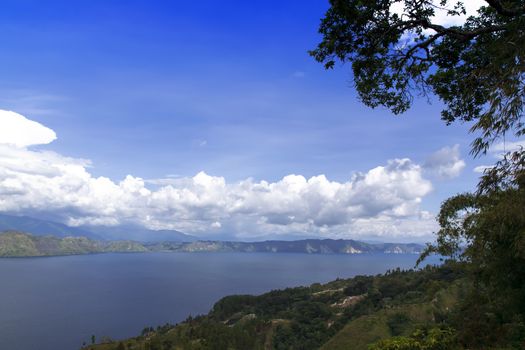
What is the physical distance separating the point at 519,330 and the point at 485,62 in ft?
47.7

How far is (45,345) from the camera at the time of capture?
17962cm

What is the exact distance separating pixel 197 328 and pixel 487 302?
609ft

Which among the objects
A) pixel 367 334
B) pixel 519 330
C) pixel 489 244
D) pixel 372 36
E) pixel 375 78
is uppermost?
pixel 372 36

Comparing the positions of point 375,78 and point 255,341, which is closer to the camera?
point 375,78

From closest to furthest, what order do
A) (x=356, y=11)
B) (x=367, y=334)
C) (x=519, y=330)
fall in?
1. (x=356, y=11)
2. (x=519, y=330)
3. (x=367, y=334)

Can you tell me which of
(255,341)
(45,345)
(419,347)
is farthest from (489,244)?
(45,345)

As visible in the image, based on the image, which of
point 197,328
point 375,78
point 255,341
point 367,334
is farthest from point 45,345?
point 375,78

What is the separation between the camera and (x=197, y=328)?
19425 cm

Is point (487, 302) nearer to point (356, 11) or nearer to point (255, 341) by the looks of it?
point (356, 11)

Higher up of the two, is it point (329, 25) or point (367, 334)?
point (329, 25)

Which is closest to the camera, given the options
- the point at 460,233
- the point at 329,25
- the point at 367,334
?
the point at 329,25

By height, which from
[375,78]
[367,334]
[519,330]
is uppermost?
[375,78]

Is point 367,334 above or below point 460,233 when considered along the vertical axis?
below

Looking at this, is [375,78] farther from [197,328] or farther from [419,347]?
[197,328]
